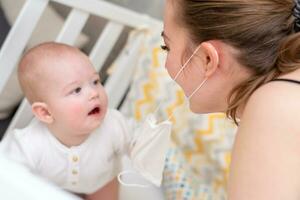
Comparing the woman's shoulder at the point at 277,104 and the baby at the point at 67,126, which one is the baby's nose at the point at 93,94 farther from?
the woman's shoulder at the point at 277,104

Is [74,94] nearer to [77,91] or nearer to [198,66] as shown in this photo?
[77,91]

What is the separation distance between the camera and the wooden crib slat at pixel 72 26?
137cm

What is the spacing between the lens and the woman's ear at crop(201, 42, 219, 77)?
0.88m

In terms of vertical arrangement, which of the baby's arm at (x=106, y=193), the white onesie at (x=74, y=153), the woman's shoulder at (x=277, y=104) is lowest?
the baby's arm at (x=106, y=193)

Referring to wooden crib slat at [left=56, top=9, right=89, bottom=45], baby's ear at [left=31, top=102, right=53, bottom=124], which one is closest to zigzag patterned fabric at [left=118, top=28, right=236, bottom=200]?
wooden crib slat at [left=56, top=9, right=89, bottom=45]

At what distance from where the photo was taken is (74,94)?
1175mm

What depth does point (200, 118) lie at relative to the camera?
1.45m

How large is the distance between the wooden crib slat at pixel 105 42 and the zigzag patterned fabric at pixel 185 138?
120 millimetres

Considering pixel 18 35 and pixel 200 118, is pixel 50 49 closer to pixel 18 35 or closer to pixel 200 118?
pixel 18 35

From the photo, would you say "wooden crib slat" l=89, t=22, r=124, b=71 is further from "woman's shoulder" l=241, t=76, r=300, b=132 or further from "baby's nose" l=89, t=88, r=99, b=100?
"woman's shoulder" l=241, t=76, r=300, b=132

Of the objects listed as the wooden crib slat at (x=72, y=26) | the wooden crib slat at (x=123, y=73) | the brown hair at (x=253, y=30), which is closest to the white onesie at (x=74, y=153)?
the wooden crib slat at (x=72, y=26)

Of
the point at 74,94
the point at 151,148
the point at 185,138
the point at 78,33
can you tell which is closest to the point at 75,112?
the point at 74,94

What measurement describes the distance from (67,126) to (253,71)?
0.49m

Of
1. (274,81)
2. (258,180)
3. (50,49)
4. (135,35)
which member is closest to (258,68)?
(274,81)
